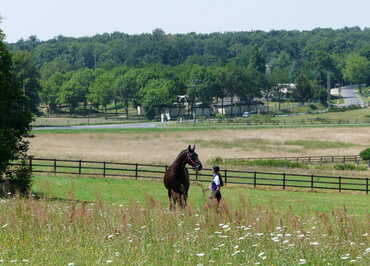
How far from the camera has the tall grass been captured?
11.9 m

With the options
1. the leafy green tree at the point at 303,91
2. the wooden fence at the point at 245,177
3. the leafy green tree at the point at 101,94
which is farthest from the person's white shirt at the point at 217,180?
the leafy green tree at the point at 303,91

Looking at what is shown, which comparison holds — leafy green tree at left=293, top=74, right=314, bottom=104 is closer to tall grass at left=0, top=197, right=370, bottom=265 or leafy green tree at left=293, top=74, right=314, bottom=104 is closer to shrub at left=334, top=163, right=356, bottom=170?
shrub at left=334, top=163, right=356, bottom=170

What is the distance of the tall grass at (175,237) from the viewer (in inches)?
467

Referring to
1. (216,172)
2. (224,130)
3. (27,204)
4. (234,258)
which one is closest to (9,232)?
(27,204)

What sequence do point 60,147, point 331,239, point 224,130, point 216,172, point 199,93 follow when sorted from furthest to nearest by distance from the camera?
point 199,93 < point 224,130 < point 60,147 < point 216,172 < point 331,239

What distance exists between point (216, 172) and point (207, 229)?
891 cm

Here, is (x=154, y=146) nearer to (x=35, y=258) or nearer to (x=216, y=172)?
(x=216, y=172)

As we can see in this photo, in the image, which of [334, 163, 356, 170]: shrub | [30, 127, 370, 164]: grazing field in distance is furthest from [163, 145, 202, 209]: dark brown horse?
[30, 127, 370, 164]: grazing field in distance

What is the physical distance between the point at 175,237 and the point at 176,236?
73 millimetres

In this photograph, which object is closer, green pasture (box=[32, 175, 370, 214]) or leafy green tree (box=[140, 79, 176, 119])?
green pasture (box=[32, 175, 370, 214])

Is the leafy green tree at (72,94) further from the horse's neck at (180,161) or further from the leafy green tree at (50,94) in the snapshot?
the horse's neck at (180,161)

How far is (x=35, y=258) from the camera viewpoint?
11.9 metres

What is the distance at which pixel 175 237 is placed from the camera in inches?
517

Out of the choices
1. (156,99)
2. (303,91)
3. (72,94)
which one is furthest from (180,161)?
(303,91)
